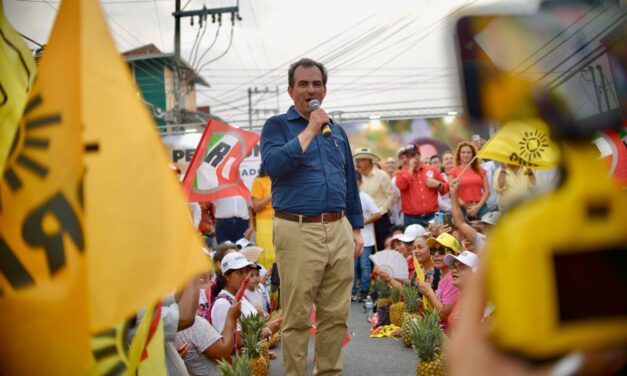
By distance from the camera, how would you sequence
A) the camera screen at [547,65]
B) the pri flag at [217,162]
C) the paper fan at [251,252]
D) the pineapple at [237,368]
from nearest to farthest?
the camera screen at [547,65], the pineapple at [237,368], the pri flag at [217,162], the paper fan at [251,252]

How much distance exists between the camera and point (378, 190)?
9258 mm

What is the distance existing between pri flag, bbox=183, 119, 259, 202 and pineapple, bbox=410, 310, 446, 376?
9.15 feet

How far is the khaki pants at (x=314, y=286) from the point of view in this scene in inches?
149

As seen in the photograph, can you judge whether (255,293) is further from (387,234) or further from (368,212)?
(387,234)

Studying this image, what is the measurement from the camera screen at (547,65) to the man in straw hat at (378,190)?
26.4 feet

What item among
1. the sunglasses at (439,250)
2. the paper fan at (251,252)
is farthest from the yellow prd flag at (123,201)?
the paper fan at (251,252)

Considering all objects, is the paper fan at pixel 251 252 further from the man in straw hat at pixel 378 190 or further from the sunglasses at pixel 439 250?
the man in straw hat at pixel 378 190

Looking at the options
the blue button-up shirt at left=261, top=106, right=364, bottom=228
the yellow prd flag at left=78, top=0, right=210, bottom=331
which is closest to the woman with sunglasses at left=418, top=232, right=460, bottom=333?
the blue button-up shirt at left=261, top=106, right=364, bottom=228

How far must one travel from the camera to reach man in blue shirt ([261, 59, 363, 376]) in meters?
3.77

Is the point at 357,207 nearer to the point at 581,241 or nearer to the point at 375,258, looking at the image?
the point at 375,258

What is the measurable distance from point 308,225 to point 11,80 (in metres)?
2.21

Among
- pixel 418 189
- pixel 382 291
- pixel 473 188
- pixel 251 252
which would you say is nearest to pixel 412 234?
pixel 382 291

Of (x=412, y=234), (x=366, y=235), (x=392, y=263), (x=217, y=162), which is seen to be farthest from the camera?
(x=366, y=235)

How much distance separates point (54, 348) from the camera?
135 centimetres
